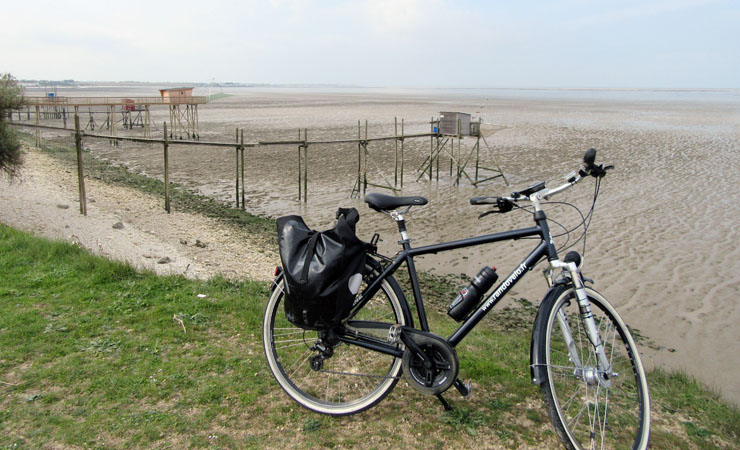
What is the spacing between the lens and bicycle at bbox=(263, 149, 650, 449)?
2756 mm

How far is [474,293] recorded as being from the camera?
9.66 ft

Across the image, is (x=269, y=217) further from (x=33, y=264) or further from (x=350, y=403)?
(x=350, y=403)

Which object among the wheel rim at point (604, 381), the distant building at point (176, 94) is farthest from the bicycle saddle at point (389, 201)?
the distant building at point (176, 94)

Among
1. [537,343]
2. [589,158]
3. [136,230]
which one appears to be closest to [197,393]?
[537,343]

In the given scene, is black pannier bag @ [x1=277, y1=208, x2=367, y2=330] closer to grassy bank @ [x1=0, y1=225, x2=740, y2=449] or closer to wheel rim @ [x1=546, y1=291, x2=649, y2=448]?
grassy bank @ [x1=0, y1=225, x2=740, y2=449]

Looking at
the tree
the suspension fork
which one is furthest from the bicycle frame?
the tree

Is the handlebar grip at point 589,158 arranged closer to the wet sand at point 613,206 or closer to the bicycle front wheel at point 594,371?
the bicycle front wheel at point 594,371

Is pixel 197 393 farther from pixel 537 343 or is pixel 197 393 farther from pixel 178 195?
pixel 178 195

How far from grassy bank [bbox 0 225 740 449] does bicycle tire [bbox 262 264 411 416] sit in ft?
0.37

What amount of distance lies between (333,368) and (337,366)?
0.11 feet

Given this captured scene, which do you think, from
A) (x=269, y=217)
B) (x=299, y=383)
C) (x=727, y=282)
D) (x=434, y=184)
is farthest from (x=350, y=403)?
(x=434, y=184)

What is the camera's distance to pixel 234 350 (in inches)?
156

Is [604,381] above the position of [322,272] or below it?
below

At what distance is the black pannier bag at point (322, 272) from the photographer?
9.45ft
